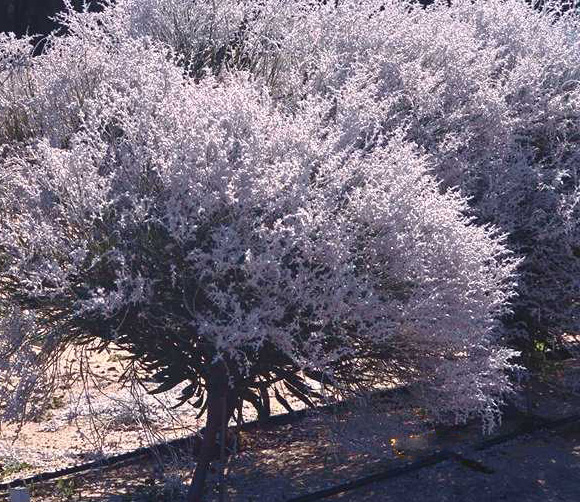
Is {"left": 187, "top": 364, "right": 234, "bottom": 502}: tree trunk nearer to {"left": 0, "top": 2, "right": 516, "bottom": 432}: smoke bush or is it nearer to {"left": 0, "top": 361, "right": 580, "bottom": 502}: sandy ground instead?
{"left": 0, "top": 2, "right": 516, "bottom": 432}: smoke bush

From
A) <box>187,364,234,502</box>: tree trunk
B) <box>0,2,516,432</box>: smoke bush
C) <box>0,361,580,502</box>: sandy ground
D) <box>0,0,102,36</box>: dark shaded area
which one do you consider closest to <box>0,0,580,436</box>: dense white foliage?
<box>0,2,516,432</box>: smoke bush

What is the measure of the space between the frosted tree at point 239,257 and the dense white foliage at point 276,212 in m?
0.01

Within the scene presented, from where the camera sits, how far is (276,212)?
181 inches

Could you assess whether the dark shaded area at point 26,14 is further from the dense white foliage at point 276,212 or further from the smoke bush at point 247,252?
the smoke bush at point 247,252

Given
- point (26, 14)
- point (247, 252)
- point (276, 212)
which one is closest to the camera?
point (247, 252)

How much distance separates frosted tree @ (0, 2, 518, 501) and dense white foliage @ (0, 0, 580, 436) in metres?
0.01

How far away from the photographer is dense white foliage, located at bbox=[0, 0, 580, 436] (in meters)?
4.51

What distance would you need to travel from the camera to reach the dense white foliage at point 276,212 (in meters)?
4.51

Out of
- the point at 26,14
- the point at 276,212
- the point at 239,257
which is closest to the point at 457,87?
the point at 276,212

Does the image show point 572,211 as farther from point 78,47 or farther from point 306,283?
point 78,47

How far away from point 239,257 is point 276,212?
12.4 inches

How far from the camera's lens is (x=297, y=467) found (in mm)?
6320

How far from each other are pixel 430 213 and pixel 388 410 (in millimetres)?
1927

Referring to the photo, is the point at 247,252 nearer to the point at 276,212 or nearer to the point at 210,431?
the point at 276,212
